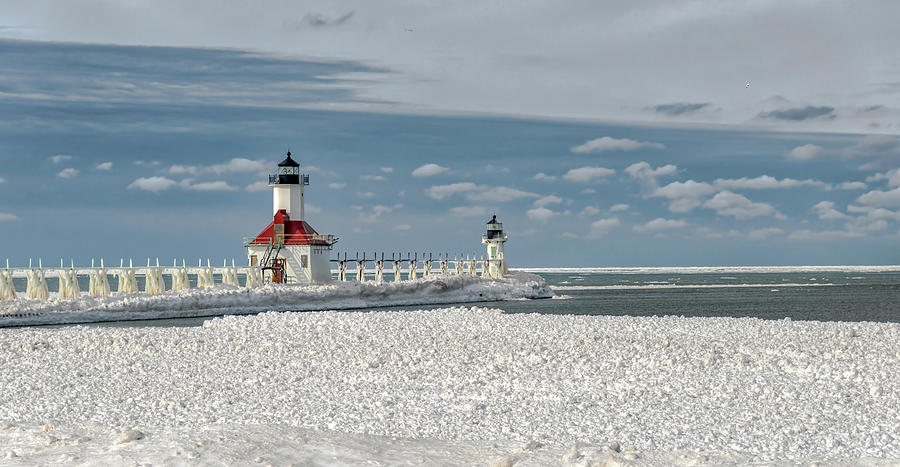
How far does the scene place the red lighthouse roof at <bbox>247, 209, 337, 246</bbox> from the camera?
50000 millimetres

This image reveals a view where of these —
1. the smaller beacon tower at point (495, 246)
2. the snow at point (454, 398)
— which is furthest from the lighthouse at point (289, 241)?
the snow at point (454, 398)

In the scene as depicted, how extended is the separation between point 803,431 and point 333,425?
5643 millimetres

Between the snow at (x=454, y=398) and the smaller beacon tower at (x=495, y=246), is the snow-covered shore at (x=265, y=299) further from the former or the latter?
the snow at (x=454, y=398)

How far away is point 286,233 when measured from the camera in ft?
165

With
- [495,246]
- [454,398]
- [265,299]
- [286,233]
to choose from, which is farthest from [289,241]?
[454,398]

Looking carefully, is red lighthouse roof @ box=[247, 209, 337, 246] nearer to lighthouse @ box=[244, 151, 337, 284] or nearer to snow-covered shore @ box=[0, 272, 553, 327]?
lighthouse @ box=[244, 151, 337, 284]

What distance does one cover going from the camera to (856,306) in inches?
1736

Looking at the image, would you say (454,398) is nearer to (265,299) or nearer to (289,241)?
(265,299)

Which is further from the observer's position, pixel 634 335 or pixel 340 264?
pixel 340 264

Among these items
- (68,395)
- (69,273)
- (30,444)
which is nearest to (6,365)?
(68,395)

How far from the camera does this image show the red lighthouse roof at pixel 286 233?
5000 cm

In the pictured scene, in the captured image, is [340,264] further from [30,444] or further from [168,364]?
[30,444]

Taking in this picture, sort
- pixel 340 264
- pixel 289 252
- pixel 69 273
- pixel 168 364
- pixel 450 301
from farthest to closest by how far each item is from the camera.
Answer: pixel 340 264, pixel 450 301, pixel 289 252, pixel 69 273, pixel 168 364

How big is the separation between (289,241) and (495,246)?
2151cm
